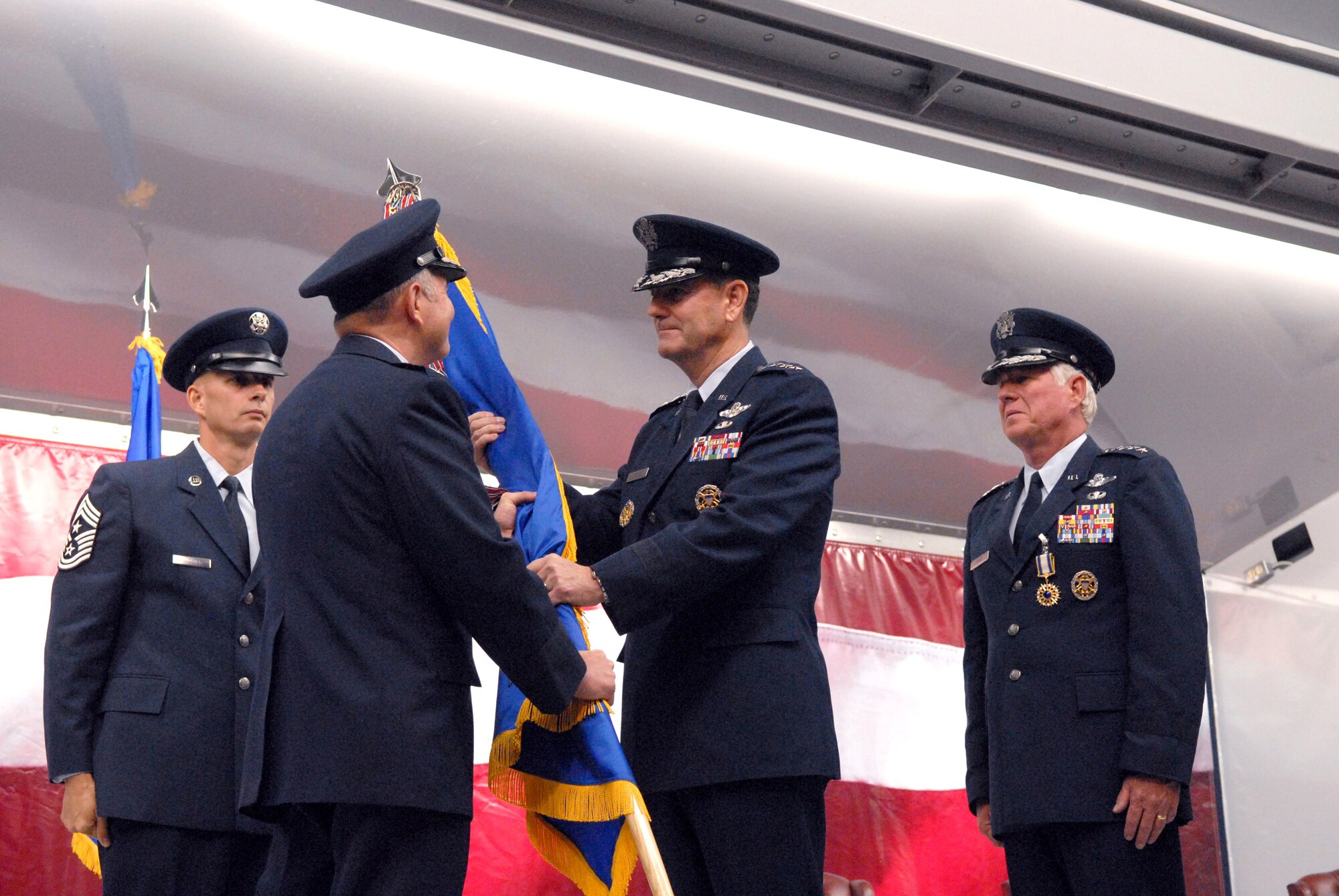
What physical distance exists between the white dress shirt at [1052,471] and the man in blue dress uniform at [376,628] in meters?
1.31

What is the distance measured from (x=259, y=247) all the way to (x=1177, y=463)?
3250 millimetres

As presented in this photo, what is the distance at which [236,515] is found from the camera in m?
2.83

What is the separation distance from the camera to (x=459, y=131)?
132 inches

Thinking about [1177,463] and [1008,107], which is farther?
[1177,463]

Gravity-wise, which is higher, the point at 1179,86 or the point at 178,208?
the point at 1179,86

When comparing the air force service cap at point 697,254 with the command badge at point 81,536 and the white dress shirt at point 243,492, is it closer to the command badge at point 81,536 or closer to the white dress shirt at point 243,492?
the white dress shirt at point 243,492

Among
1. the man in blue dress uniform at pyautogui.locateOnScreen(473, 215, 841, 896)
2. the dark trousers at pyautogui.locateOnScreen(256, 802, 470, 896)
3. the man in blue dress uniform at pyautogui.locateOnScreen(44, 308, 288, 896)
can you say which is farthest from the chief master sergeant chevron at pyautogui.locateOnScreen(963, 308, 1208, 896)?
the man in blue dress uniform at pyautogui.locateOnScreen(44, 308, 288, 896)

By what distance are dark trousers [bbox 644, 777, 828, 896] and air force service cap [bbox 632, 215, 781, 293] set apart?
0.96 metres

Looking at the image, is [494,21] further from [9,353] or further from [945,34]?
[9,353]

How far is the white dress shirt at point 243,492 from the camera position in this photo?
2.80 m

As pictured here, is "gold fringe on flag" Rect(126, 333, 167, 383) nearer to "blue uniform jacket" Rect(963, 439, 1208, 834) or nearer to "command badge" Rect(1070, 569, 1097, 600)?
"blue uniform jacket" Rect(963, 439, 1208, 834)

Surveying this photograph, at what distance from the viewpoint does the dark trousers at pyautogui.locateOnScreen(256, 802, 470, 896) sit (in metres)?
1.66

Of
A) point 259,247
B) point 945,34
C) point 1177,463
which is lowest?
point 1177,463

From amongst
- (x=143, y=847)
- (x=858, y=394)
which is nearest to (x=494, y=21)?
(x=858, y=394)
